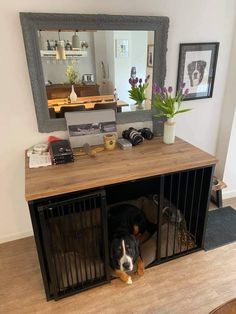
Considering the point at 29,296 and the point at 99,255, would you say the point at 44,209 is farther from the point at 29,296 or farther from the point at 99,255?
the point at 29,296

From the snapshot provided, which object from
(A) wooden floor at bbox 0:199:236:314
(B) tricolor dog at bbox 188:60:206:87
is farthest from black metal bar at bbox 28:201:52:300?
(B) tricolor dog at bbox 188:60:206:87

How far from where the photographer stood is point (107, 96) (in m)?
1.89

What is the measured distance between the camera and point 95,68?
178 centimetres

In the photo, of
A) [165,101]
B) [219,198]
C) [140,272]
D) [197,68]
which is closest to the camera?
[140,272]

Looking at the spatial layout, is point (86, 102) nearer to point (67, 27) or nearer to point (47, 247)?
point (67, 27)

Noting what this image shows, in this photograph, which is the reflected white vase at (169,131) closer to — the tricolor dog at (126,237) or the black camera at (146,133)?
the black camera at (146,133)

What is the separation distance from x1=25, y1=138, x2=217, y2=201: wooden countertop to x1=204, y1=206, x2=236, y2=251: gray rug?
795 mm

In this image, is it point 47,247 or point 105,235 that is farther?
point 105,235

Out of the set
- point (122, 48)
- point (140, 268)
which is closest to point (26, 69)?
point (122, 48)

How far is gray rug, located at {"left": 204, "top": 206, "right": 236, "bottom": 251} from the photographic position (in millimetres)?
→ 2021

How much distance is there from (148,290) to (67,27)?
1.85 m

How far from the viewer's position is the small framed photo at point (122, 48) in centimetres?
178

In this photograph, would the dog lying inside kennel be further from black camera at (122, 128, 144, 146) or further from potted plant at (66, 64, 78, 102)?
potted plant at (66, 64, 78, 102)

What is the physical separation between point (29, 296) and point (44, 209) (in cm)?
73
